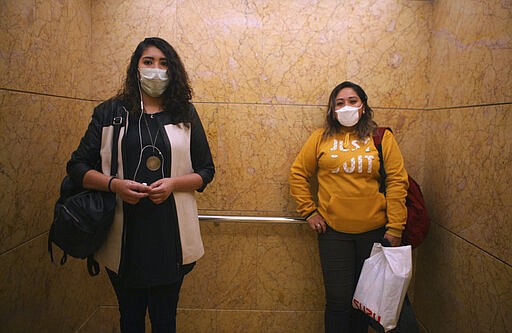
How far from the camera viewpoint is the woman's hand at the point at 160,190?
154 cm

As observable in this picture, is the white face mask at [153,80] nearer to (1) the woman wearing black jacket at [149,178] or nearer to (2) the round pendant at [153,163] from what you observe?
(1) the woman wearing black jacket at [149,178]

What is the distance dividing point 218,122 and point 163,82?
0.81 m

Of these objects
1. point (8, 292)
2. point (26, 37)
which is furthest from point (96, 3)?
point (8, 292)

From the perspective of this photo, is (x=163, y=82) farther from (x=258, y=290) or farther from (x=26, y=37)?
(x=258, y=290)

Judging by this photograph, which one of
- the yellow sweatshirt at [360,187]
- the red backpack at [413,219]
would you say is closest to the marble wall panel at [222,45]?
the yellow sweatshirt at [360,187]

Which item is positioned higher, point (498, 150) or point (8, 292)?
point (498, 150)

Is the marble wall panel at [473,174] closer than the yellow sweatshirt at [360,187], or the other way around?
the marble wall panel at [473,174]

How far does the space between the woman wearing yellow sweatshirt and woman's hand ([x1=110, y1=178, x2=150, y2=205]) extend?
108cm

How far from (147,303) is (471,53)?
2.17m

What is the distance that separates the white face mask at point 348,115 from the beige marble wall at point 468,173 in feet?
1.97

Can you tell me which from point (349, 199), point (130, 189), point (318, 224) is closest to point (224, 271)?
point (318, 224)

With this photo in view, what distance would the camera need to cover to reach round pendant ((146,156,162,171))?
1.61 metres

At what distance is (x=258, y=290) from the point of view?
2594 mm

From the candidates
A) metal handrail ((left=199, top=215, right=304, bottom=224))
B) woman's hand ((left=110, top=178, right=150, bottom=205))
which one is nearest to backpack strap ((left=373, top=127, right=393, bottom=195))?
metal handrail ((left=199, top=215, right=304, bottom=224))
